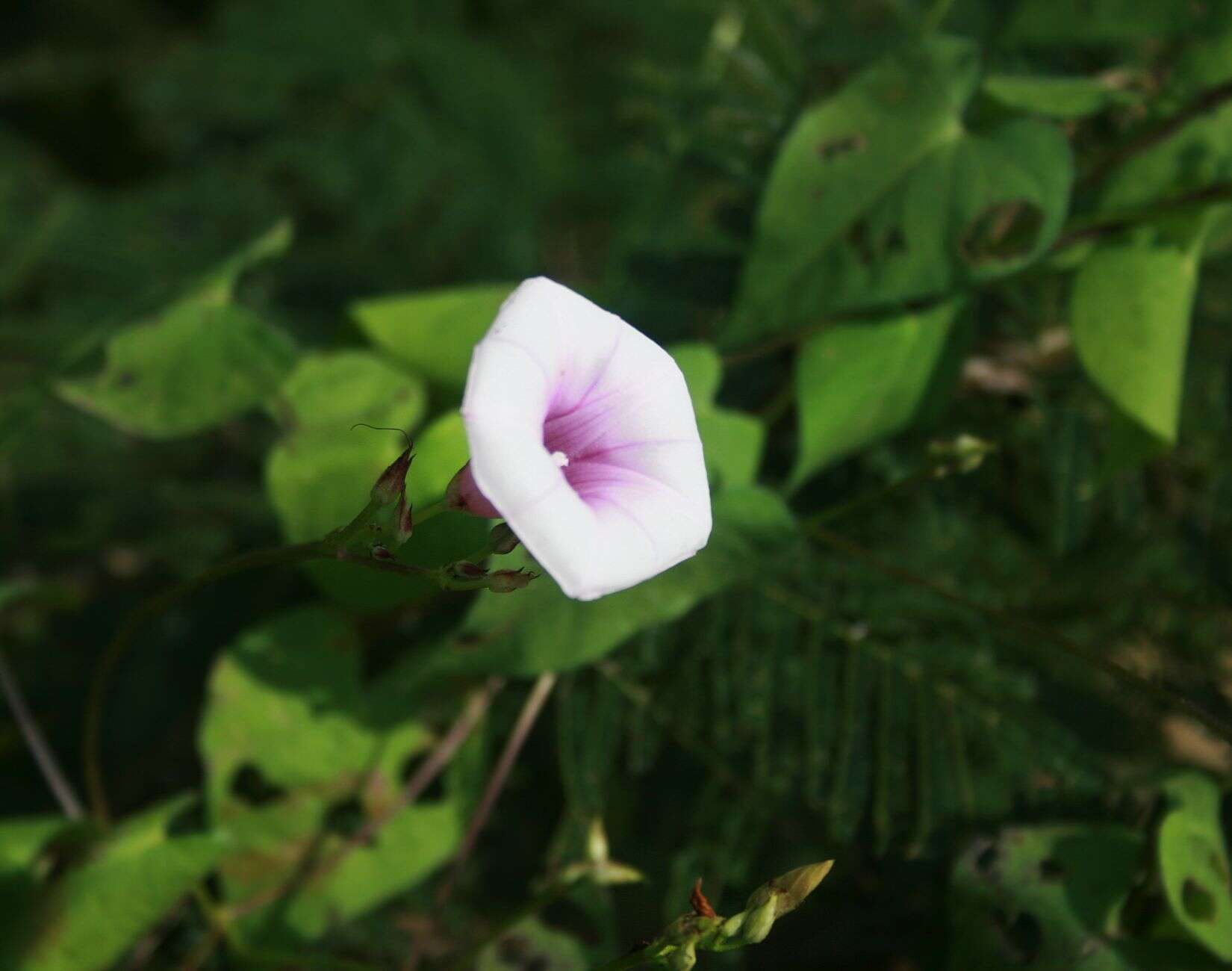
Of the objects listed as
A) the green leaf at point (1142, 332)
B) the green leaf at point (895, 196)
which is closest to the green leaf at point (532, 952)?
the green leaf at point (895, 196)

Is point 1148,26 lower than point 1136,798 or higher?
higher

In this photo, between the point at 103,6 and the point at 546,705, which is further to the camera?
the point at 103,6

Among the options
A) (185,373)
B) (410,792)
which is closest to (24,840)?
(410,792)

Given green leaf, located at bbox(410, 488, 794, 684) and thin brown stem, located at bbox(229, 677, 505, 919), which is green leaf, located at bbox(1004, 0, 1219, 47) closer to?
green leaf, located at bbox(410, 488, 794, 684)

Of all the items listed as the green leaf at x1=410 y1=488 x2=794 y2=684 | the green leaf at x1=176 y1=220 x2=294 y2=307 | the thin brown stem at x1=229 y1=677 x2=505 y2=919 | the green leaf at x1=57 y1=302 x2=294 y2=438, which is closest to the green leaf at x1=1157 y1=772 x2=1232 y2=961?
the green leaf at x1=410 y1=488 x2=794 y2=684

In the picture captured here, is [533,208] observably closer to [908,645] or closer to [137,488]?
[137,488]

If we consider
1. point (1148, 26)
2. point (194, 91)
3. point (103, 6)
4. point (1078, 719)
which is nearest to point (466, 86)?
point (194, 91)

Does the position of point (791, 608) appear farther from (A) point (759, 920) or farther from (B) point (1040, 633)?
(A) point (759, 920)
